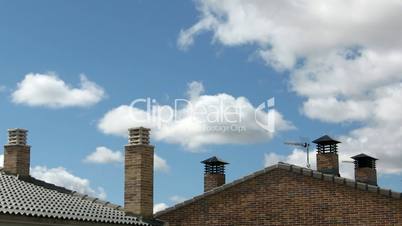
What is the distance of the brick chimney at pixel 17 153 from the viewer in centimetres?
2439

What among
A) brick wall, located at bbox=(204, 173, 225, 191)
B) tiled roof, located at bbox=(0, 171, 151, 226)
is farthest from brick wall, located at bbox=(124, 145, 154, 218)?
brick wall, located at bbox=(204, 173, 225, 191)

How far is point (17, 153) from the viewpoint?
81.1 feet

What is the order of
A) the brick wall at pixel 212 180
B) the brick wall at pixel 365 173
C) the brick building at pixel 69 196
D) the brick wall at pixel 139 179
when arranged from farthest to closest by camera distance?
the brick wall at pixel 365 173 → the brick wall at pixel 212 180 → the brick wall at pixel 139 179 → the brick building at pixel 69 196

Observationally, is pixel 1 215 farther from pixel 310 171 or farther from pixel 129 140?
pixel 310 171

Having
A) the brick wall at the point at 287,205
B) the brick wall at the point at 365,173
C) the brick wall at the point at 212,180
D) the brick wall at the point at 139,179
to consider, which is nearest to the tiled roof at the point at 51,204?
the brick wall at the point at 139,179

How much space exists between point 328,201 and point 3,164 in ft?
38.7

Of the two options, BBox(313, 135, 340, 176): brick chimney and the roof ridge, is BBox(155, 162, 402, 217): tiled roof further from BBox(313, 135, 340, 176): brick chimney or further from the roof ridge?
BBox(313, 135, 340, 176): brick chimney

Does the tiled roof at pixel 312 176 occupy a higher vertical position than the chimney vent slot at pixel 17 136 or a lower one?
lower

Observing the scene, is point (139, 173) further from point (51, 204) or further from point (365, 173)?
point (365, 173)

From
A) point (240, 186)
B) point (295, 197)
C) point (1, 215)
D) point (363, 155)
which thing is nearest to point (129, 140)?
point (240, 186)

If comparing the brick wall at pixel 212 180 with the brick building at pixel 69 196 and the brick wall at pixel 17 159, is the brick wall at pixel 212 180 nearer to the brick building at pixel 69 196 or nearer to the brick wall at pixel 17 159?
the brick building at pixel 69 196

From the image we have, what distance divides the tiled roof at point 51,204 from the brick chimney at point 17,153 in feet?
2.55

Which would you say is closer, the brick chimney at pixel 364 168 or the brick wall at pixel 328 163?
the brick wall at pixel 328 163

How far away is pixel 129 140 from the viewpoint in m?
23.0
